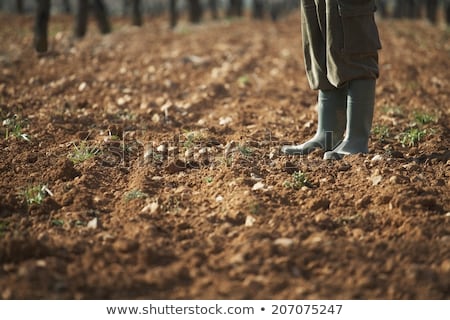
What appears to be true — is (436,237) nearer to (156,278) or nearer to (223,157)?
(156,278)

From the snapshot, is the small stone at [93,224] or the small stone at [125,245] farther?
the small stone at [93,224]

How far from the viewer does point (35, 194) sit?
3266 mm

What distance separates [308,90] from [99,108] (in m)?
2.35

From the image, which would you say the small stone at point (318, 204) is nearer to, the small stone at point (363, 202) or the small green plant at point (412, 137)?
the small stone at point (363, 202)

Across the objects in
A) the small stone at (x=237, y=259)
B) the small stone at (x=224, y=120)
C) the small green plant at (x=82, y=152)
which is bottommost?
the small stone at (x=237, y=259)

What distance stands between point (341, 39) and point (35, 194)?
1.97 metres

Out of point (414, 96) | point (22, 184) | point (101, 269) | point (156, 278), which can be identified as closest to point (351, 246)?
point (156, 278)

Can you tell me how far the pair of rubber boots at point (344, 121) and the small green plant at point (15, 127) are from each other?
1.94 meters

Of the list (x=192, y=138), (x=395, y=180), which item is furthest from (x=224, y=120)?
(x=395, y=180)

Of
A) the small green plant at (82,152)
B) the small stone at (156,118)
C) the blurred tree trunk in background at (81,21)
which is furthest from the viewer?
the blurred tree trunk in background at (81,21)

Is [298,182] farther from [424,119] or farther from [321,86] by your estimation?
[424,119]

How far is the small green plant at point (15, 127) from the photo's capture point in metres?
4.37

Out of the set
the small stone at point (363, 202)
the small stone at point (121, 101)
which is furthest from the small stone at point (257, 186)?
the small stone at point (121, 101)
